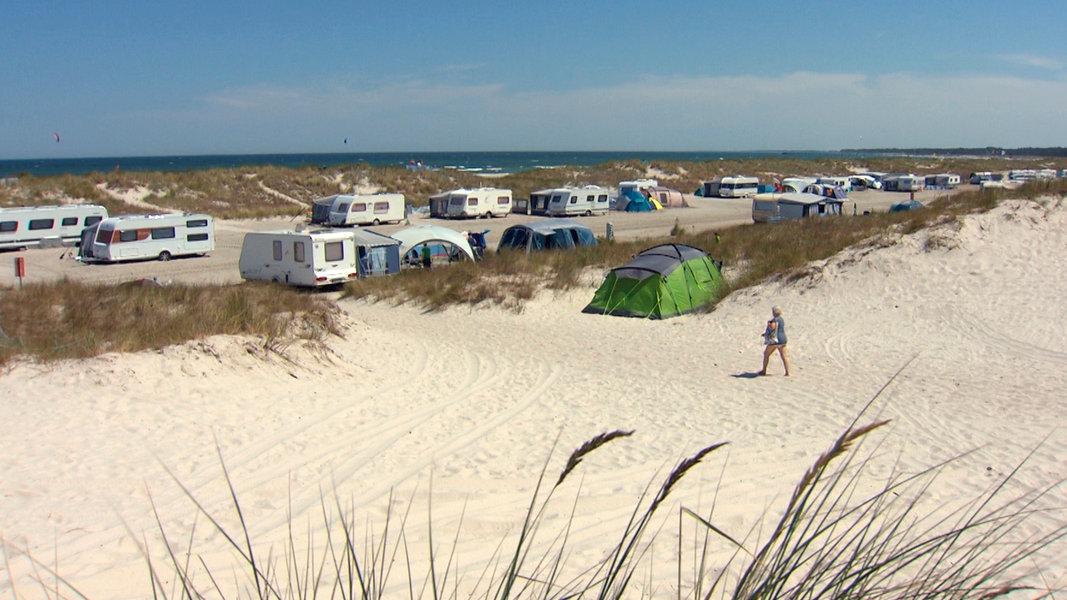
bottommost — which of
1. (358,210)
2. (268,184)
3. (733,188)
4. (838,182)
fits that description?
(358,210)

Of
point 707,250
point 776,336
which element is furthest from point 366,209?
point 776,336

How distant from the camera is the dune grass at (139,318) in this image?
982 centimetres

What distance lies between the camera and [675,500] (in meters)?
6.73

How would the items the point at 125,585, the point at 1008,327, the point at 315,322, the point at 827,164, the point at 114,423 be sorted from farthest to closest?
the point at 827,164
the point at 1008,327
the point at 315,322
the point at 114,423
the point at 125,585

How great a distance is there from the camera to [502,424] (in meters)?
9.55

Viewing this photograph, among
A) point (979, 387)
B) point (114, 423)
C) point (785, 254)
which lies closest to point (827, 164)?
point (785, 254)

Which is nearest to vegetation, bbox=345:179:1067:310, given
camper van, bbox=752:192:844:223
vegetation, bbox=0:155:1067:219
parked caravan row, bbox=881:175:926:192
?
camper van, bbox=752:192:844:223

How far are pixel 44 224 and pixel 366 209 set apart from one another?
13.5 metres

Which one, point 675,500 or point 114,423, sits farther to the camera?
point 114,423

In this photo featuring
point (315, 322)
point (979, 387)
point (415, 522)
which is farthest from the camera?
point (315, 322)

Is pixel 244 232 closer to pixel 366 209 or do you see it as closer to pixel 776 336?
pixel 366 209

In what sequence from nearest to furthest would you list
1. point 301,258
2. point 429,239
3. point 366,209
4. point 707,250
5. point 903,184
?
point 301,258, point 707,250, point 429,239, point 366,209, point 903,184

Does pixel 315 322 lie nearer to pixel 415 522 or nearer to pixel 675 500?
pixel 415 522

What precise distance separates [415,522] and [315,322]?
6626 millimetres
